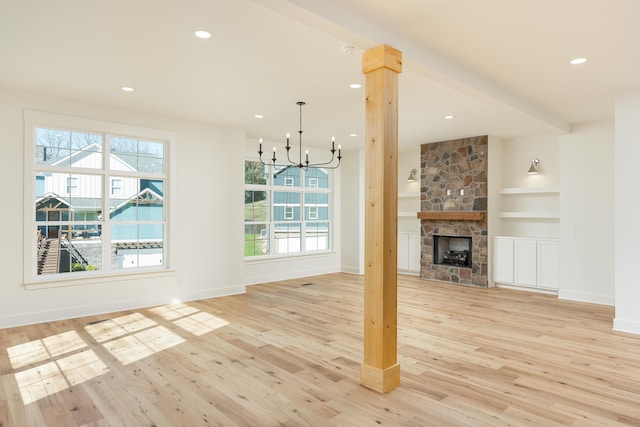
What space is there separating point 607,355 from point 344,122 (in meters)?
4.42

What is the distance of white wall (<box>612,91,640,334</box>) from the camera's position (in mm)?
4613

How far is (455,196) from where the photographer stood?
788cm

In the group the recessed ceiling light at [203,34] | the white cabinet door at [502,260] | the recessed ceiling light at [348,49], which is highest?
the recessed ceiling light at [203,34]

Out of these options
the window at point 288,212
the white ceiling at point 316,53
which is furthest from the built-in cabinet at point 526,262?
the window at point 288,212

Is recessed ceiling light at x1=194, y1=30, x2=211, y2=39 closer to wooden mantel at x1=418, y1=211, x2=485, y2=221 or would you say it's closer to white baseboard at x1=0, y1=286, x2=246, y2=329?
white baseboard at x1=0, y1=286, x2=246, y2=329

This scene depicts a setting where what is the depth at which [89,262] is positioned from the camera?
5418mm

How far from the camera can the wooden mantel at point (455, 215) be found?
7.46 m

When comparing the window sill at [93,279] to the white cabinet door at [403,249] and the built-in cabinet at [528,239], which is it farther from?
the built-in cabinet at [528,239]

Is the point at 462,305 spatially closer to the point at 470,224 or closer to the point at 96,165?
the point at 470,224


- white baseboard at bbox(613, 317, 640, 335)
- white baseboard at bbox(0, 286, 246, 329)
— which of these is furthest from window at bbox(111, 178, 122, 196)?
white baseboard at bbox(613, 317, 640, 335)

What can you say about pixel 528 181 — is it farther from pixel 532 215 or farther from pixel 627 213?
pixel 627 213

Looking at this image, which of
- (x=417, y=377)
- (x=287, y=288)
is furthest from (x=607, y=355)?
(x=287, y=288)

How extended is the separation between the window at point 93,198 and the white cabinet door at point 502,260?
234 inches

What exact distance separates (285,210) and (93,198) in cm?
383
